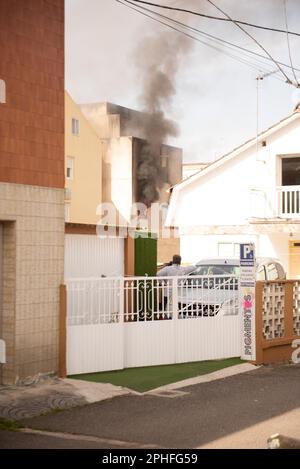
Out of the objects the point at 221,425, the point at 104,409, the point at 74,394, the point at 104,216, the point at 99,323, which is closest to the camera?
the point at 221,425

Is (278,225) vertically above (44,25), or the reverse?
(44,25)

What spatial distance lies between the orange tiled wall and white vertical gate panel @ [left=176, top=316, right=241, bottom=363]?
128 inches

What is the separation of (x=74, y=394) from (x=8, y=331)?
1.20m

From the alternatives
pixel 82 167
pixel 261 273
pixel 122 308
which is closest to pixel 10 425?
pixel 122 308

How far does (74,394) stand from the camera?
31.6ft

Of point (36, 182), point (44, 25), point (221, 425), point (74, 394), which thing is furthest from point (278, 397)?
point (44, 25)

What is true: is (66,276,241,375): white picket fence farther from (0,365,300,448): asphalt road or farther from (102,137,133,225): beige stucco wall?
(102,137,133,225): beige stucco wall

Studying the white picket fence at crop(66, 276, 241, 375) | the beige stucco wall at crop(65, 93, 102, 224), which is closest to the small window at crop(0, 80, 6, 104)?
the white picket fence at crop(66, 276, 241, 375)

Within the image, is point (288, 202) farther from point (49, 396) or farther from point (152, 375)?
point (49, 396)

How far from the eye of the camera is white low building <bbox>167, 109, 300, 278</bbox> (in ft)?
93.6

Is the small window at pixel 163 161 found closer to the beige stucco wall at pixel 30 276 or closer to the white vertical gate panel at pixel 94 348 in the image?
the white vertical gate panel at pixel 94 348

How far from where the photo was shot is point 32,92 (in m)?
10.3

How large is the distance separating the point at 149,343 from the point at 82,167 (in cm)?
3115

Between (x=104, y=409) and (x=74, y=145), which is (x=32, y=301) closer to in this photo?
(x=104, y=409)
